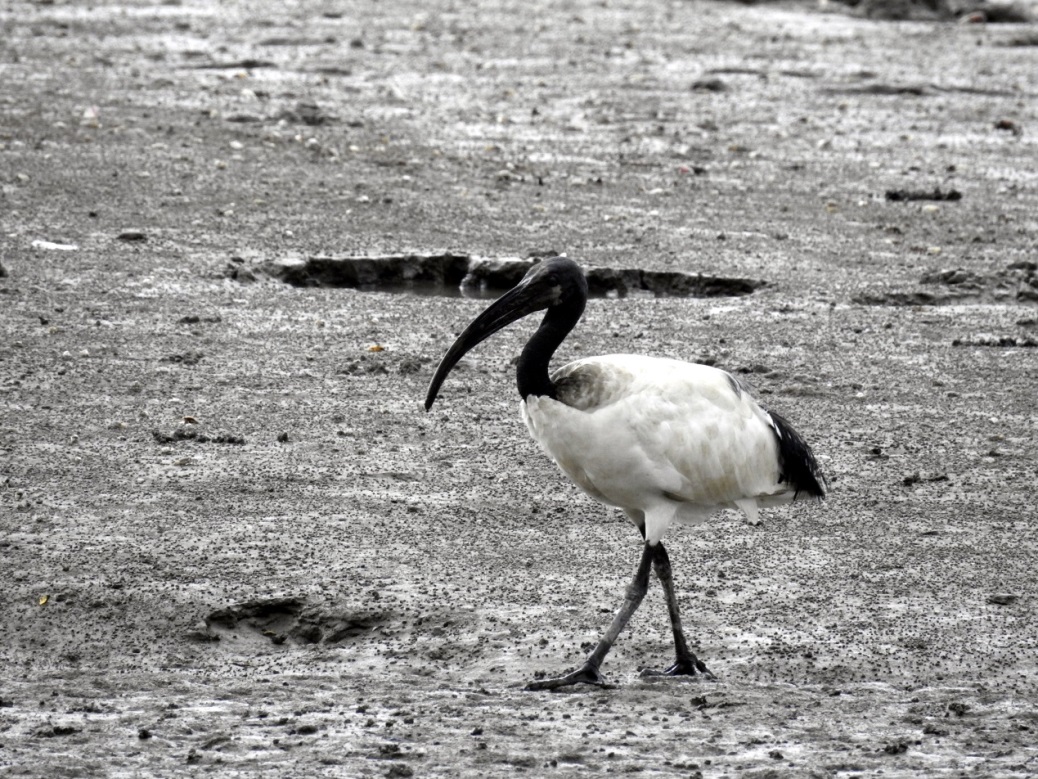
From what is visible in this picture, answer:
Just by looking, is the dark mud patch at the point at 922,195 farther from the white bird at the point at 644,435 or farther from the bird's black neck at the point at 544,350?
the bird's black neck at the point at 544,350

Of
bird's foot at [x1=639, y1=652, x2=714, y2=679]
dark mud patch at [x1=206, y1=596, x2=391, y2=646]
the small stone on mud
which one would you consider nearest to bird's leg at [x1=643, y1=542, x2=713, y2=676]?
bird's foot at [x1=639, y1=652, x2=714, y2=679]

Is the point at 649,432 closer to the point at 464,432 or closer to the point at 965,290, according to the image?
the point at 464,432

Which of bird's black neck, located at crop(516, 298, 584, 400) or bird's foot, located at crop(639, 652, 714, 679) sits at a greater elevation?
bird's black neck, located at crop(516, 298, 584, 400)

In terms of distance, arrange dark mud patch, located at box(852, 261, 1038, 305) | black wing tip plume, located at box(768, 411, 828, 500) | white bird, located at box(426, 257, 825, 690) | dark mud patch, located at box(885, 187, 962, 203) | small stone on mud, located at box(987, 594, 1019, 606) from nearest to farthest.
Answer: white bird, located at box(426, 257, 825, 690)
black wing tip plume, located at box(768, 411, 828, 500)
small stone on mud, located at box(987, 594, 1019, 606)
dark mud patch, located at box(852, 261, 1038, 305)
dark mud patch, located at box(885, 187, 962, 203)

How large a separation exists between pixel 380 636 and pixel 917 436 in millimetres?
3315

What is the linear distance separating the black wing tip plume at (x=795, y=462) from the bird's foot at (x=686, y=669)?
0.73 metres

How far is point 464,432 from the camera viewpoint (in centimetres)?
764

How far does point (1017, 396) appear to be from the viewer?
841cm

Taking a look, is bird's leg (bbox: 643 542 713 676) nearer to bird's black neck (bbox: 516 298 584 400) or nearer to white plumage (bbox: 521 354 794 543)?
white plumage (bbox: 521 354 794 543)

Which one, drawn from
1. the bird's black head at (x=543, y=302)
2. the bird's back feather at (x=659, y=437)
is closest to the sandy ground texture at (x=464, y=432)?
the bird's back feather at (x=659, y=437)

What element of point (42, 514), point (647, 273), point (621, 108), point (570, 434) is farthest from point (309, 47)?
point (570, 434)

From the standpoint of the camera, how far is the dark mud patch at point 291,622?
5621mm

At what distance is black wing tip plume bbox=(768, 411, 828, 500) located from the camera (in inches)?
220

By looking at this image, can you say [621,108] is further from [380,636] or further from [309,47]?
[380,636]
